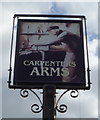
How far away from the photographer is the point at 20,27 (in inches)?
368

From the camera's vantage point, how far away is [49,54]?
8984mm

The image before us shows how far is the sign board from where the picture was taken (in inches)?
344

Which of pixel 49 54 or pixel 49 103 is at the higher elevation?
pixel 49 54

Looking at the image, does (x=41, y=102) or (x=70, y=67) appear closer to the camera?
(x=41, y=102)

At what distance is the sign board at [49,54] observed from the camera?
28.7ft

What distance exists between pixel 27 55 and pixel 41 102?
1.27 m

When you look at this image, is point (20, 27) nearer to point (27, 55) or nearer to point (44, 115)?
point (27, 55)

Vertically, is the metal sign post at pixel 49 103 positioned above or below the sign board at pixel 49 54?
below

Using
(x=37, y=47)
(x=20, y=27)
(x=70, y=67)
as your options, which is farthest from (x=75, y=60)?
(x=20, y=27)

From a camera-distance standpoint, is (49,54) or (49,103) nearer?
(49,103)

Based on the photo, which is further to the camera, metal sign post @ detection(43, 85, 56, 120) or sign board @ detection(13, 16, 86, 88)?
sign board @ detection(13, 16, 86, 88)

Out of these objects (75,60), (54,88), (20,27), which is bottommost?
(54,88)

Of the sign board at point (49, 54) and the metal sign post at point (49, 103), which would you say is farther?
the sign board at point (49, 54)

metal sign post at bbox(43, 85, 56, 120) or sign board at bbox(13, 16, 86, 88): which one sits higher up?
sign board at bbox(13, 16, 86, 88)
